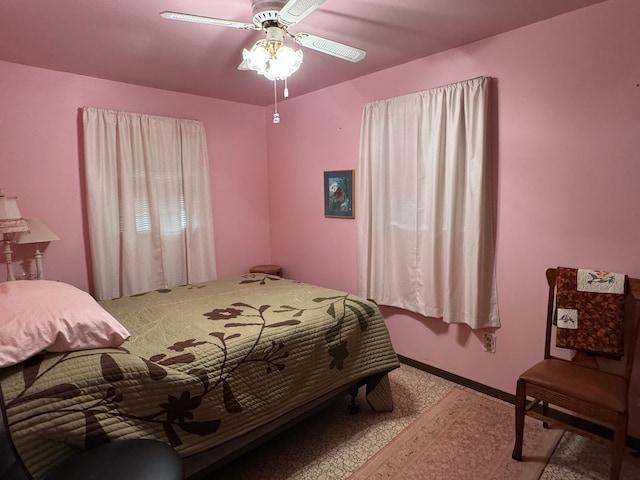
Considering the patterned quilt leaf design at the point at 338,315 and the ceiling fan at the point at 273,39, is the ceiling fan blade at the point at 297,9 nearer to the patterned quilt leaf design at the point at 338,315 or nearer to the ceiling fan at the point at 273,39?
the ceiling fan at the point at 273,39

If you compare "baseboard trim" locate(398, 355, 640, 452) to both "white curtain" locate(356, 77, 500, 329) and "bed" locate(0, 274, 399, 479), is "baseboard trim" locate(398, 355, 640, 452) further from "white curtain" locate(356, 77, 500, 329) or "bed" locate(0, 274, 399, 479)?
"bed" locate(0, 274, 399, 479)

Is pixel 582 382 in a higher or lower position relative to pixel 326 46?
lower

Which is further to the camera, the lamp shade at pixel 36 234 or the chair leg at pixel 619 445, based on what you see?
the lamp shade at pixel 36 234

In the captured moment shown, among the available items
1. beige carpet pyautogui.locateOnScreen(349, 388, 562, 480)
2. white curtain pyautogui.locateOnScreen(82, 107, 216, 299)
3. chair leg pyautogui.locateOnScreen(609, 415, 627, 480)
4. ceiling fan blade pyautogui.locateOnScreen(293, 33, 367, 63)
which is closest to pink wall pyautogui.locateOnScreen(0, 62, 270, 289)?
white curtain pyautogui.locateOnScreen(82, 107, 216, 299)

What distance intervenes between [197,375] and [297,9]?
162 cm

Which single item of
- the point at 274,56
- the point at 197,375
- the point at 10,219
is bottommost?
the point at 197,375

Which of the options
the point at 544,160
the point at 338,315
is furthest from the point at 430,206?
the point at 338,315

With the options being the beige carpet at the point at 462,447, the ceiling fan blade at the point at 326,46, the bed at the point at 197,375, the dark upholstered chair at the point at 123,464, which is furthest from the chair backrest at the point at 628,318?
the dark upholstered chair at the point at 123,464

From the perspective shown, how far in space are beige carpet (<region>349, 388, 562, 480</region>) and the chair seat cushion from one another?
470mm

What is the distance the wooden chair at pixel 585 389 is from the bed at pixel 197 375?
0.81 meters

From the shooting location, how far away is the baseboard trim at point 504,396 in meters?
2.22

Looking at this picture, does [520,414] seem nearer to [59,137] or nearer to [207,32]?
[207,32]

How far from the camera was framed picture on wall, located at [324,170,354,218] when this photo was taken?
3.45 m

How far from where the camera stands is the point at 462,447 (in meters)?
2.16
